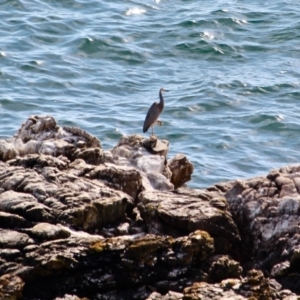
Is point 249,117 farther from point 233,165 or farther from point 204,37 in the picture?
point 204,37

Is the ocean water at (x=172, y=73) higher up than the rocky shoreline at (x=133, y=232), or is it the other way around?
the rocky shoreline at (x=133, y=232)

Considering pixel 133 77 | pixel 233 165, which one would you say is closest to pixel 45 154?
pixel 233 165

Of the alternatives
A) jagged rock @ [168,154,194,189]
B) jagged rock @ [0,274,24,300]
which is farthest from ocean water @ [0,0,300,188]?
jagged rock @ [0,274,24,300]

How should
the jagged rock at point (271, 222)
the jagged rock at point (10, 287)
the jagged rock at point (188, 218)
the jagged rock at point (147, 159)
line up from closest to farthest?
the jagged rock at point (10, 287) < the jagged rock at point (271, 222) < the jagged rock at point (188, 218) < the jagged rock at point (147, 159)

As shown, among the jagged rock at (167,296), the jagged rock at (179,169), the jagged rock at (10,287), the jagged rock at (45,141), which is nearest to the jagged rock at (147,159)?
the jagged rock at (179,169)

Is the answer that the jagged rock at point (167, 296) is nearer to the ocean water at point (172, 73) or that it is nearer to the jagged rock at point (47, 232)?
the jagged rock at point (47, 232)

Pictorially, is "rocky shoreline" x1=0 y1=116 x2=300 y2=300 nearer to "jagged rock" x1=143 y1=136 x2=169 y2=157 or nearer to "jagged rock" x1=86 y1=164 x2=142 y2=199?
"jagged rock" x1=86 y1=164 x2=142 y2=199

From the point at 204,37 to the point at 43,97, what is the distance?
7.41 m

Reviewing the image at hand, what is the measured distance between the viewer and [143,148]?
13.6 metres

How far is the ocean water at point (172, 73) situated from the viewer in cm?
2184

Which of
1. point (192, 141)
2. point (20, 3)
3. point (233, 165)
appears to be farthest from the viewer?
point (20, 3)

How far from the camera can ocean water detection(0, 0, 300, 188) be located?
2184cm

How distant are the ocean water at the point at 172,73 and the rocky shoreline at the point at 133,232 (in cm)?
687

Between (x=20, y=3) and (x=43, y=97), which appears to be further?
(x=20, y=3)
